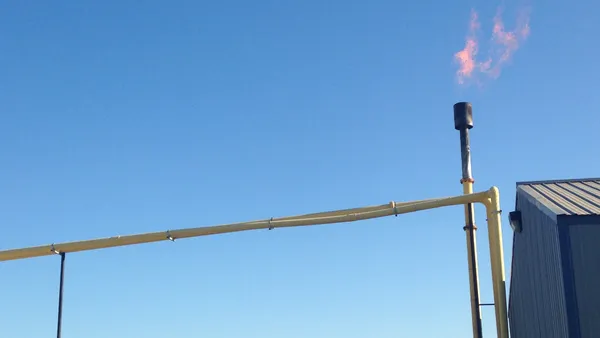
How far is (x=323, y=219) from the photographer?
20688 millimetres

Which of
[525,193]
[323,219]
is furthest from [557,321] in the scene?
[323,219]

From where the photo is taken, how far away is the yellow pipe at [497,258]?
19.2 metres

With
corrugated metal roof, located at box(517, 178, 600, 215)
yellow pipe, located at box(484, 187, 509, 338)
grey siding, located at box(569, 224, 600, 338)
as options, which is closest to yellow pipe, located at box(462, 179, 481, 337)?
yellow pipe, located at box(484, 187, 509, 338)

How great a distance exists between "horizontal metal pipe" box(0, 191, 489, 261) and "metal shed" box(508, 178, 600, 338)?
6.70 ft

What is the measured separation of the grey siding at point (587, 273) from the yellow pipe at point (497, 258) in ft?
20.0

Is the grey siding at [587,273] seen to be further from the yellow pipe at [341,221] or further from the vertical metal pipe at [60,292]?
the vertical metal pipe at [60,292]

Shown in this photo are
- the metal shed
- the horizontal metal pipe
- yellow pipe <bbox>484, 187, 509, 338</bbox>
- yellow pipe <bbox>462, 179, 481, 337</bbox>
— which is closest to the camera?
the metal shed

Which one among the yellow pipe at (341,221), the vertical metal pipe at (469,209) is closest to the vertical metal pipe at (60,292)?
the yellow pipe at (341,221)

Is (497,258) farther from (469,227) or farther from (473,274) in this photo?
(469,227)

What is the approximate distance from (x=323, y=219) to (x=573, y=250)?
334 inches

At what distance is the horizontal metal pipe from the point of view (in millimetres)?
20297

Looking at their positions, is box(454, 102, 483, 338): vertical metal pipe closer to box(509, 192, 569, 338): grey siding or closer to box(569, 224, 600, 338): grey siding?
box(509, 192, 569, 338): grey siding

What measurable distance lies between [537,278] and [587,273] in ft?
12.2

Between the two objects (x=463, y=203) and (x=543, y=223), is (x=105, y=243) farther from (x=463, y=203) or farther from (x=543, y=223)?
(x=543, y=223)
